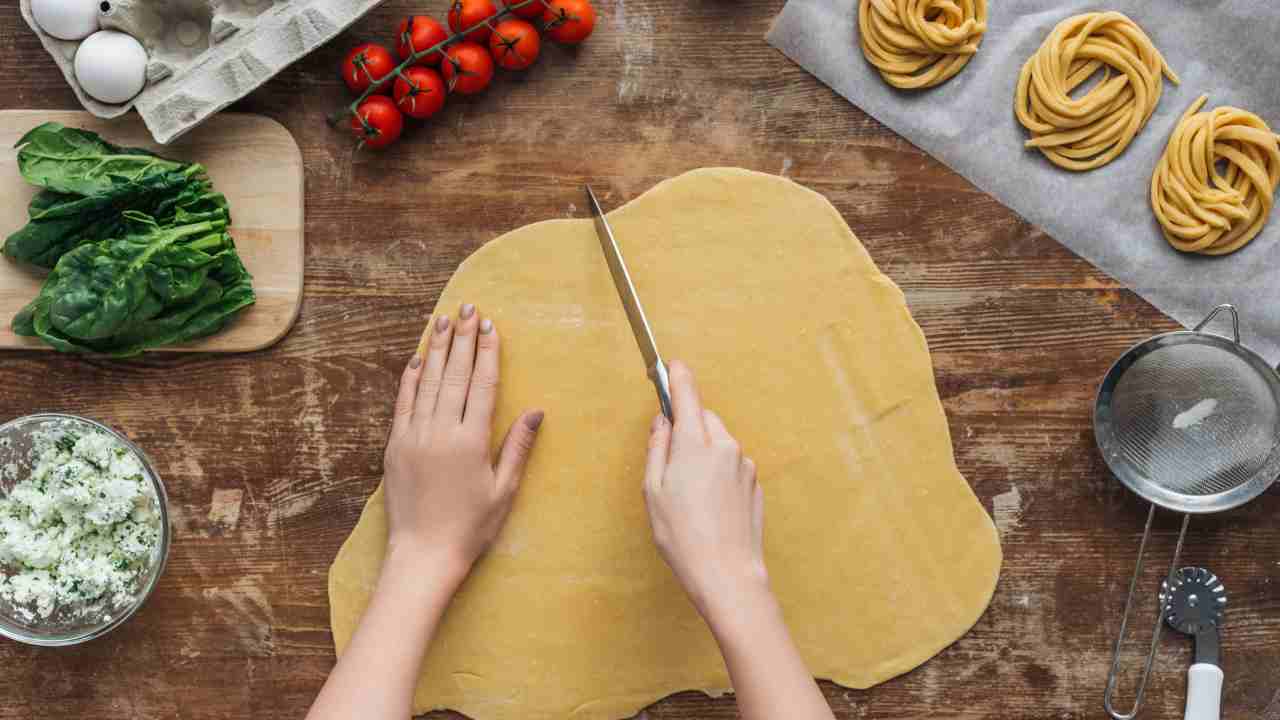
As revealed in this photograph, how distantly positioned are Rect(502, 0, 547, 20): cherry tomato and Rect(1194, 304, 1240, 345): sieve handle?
140cm

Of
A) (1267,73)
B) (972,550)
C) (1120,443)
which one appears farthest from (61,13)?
(1267,73)

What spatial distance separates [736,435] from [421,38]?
0.99m

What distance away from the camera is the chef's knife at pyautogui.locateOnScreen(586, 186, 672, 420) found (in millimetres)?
1612

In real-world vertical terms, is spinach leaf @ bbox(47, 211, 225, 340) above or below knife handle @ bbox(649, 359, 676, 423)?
below

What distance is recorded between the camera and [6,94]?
1.76 m

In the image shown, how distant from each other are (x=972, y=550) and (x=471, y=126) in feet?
4.33

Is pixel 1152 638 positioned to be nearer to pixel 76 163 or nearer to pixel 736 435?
pixel 736 435

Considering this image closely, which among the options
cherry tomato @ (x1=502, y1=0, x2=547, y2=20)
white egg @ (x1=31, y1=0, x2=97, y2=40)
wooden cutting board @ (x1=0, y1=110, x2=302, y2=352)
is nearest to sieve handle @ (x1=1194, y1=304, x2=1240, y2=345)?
cherry tomato @ (x1=502, y1=0, x2=547, y2=20)

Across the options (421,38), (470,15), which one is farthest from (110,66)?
(470,15)

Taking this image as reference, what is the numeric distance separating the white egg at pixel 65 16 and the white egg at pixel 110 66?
0.07ft

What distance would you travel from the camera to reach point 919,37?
172cm

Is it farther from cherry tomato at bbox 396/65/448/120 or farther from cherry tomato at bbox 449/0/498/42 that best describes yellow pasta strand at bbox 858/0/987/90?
cherry tomato at bbox 396/65/448/120

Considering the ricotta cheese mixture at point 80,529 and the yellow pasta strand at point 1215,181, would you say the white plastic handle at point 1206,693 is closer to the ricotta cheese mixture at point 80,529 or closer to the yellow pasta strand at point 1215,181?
the yellow pasta strand at point 1215,181

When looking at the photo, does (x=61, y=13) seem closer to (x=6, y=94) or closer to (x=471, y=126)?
(x=6, y=94)
